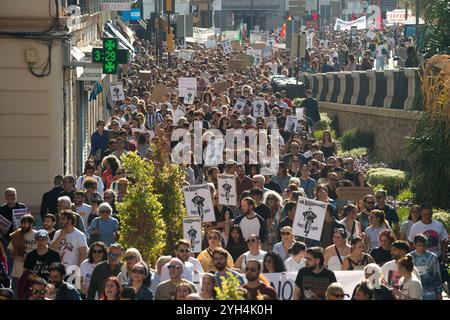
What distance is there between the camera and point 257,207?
18641 mm

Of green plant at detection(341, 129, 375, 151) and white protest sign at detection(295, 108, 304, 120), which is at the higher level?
white protest sign at detection(295, 108, 304, 120)

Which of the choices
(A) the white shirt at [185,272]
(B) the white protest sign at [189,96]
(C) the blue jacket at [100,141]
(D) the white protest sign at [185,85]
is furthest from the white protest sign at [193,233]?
(B) the white protest sign at [189,96]

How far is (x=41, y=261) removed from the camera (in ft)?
50.2

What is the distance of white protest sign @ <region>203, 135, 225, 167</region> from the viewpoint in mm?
24219

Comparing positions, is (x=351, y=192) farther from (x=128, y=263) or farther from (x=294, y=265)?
(x=128, y=263)

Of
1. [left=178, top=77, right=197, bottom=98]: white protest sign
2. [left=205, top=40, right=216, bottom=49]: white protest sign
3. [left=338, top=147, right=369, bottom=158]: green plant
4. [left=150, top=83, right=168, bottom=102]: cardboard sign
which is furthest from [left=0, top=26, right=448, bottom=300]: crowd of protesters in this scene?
[left=205, top=40, right=216, bottom=49]: white protest sign

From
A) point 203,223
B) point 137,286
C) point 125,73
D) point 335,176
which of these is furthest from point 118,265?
point 125,73

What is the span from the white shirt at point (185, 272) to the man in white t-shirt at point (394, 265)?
6.19ft

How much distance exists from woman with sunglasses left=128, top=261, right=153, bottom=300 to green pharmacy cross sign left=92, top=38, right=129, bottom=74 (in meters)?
13.8

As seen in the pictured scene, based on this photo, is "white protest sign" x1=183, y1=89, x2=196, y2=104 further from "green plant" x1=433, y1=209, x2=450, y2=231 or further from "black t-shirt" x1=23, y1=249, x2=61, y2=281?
"black t-shirt" x1=23, y1=249, x2=61, y2=281

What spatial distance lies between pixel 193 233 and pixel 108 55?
10.9 m

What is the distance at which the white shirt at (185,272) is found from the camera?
47.3 ft

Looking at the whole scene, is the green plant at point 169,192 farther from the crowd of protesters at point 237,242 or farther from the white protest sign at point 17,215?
the white protest sign at point 17,215
